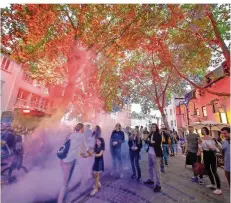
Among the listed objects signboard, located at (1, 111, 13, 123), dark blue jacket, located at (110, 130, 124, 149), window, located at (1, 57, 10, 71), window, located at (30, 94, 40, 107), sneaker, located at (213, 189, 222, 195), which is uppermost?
window, located at (1, 57, 10, 71)

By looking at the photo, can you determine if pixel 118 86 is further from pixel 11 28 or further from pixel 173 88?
pixel 11 28

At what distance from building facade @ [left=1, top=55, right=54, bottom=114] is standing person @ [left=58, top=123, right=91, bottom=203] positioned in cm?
1095

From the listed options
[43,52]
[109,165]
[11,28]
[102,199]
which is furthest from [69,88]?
[102,199]

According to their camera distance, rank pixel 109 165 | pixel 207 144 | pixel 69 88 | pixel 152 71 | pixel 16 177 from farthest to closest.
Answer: pixel 152 71 < pixel 69 88 < pixel 109 165 < pixel 16 177 < pixel 207 144

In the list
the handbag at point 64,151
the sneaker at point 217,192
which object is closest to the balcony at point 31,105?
the handbag at point 64,151

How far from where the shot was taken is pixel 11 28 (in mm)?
7910

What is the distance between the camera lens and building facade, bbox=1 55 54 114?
1717 centimetres

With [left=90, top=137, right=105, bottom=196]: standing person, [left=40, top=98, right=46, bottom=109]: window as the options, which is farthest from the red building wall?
[left=40, top=98, right=46, bottom=109]: window

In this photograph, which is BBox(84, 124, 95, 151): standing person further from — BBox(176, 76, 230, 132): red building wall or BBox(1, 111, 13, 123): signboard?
BBox(176, 76, 230, 132): red building wall

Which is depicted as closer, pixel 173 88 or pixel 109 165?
pixel 109 165

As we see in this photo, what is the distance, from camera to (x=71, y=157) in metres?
3.80

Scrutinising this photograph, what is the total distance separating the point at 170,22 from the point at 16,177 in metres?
10.6

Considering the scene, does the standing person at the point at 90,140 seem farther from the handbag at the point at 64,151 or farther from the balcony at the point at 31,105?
the balcony at the point at 31,105

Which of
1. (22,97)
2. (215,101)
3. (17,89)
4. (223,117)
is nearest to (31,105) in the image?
(22,97)
